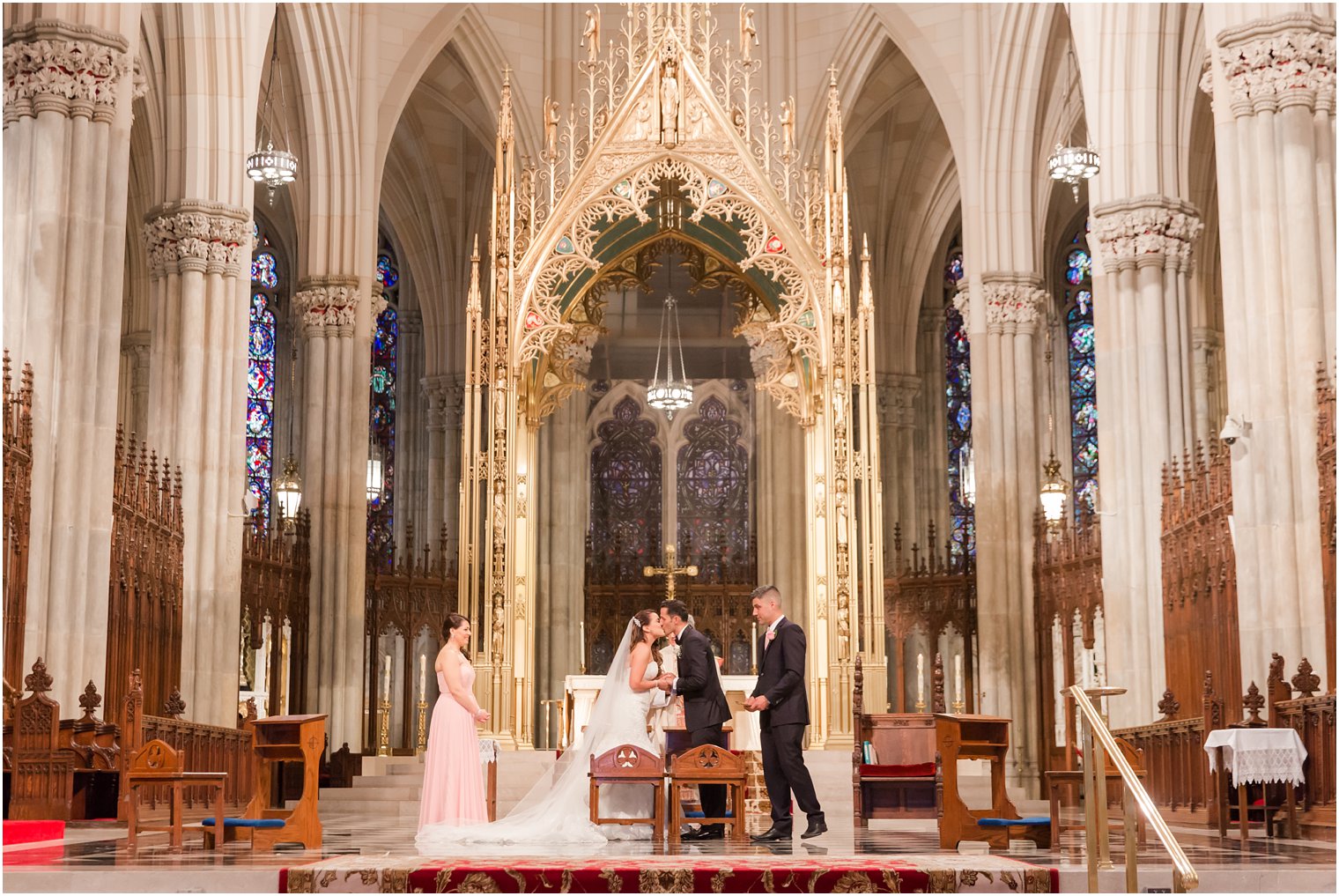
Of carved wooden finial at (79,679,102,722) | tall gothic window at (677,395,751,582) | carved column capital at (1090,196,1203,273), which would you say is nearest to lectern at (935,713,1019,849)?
carved wooden finial at (79,679,102,722)

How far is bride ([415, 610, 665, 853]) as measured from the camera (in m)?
10.1

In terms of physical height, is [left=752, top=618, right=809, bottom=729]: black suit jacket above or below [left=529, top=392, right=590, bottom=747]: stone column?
below

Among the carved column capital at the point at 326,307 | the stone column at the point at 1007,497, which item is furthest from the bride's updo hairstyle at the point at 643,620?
the carved column capital at the point at 326,307

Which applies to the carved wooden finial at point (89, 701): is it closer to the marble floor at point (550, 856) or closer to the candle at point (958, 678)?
the marble floor at point (550, 856)

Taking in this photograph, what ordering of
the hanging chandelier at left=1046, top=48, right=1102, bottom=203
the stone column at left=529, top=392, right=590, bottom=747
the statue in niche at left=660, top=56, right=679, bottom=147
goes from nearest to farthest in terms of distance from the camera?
the hanging chandelier at left=1046, top=48, right=1102, bottom=203 < the statue in niche at left=660, top=56, right=679, bottom=147 < the stone column at left=529, top=392, right=590, bottom=747

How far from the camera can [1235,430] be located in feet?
42.3

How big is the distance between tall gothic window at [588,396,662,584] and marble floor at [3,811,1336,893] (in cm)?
1721

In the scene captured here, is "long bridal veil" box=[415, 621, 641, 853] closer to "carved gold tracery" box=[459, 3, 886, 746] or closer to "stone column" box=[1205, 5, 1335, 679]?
"stone column" box=[1205, 5, 1335, 679]

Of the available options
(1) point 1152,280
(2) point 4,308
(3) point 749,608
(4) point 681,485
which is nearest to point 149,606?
(2) point 4,308

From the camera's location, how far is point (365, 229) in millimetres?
21328

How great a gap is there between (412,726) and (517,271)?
9504mm

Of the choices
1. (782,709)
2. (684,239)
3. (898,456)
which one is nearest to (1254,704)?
(782,709)

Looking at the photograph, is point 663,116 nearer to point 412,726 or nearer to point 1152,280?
point 1152,280

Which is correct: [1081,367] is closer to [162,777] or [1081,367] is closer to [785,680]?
[785,680]
